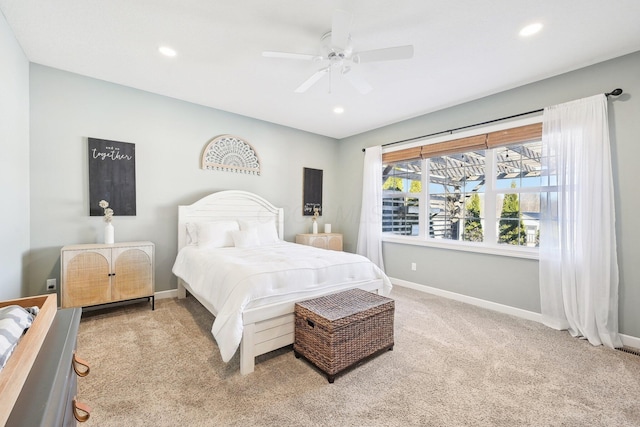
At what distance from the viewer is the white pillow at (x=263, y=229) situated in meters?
3.76

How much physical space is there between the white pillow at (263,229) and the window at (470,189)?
1.87 m

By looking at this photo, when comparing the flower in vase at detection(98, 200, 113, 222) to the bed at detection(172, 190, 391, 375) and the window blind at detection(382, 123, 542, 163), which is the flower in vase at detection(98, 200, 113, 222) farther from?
the window blind at detection(382, 123, 542, 163)

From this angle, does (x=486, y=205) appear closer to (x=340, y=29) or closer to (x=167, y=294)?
(x=340, y=29)

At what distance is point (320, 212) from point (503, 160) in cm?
293

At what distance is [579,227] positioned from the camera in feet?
8.61

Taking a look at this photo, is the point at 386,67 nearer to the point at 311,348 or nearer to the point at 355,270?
the point at 355,270

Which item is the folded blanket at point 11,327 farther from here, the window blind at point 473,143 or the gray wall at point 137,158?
the window blind at point 473,143

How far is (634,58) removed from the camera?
2.43 m

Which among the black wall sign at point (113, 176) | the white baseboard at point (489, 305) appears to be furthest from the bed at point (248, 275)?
the white baseboard at point (489, 305)

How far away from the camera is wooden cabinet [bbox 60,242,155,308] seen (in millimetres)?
2654

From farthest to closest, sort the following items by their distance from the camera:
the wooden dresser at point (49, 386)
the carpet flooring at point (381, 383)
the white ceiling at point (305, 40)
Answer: the white ceiling at point (305, 40)
the carpet flooring at point (381, 383)
the wooden dresser at point (49, 386)

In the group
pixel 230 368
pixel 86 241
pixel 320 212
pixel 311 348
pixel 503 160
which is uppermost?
pixel 503 160

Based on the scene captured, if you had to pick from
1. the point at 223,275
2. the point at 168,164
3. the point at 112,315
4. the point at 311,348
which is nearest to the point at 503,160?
the point at 311,348

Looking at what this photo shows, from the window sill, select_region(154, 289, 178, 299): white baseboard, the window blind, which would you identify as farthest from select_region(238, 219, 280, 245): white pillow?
the window blind
